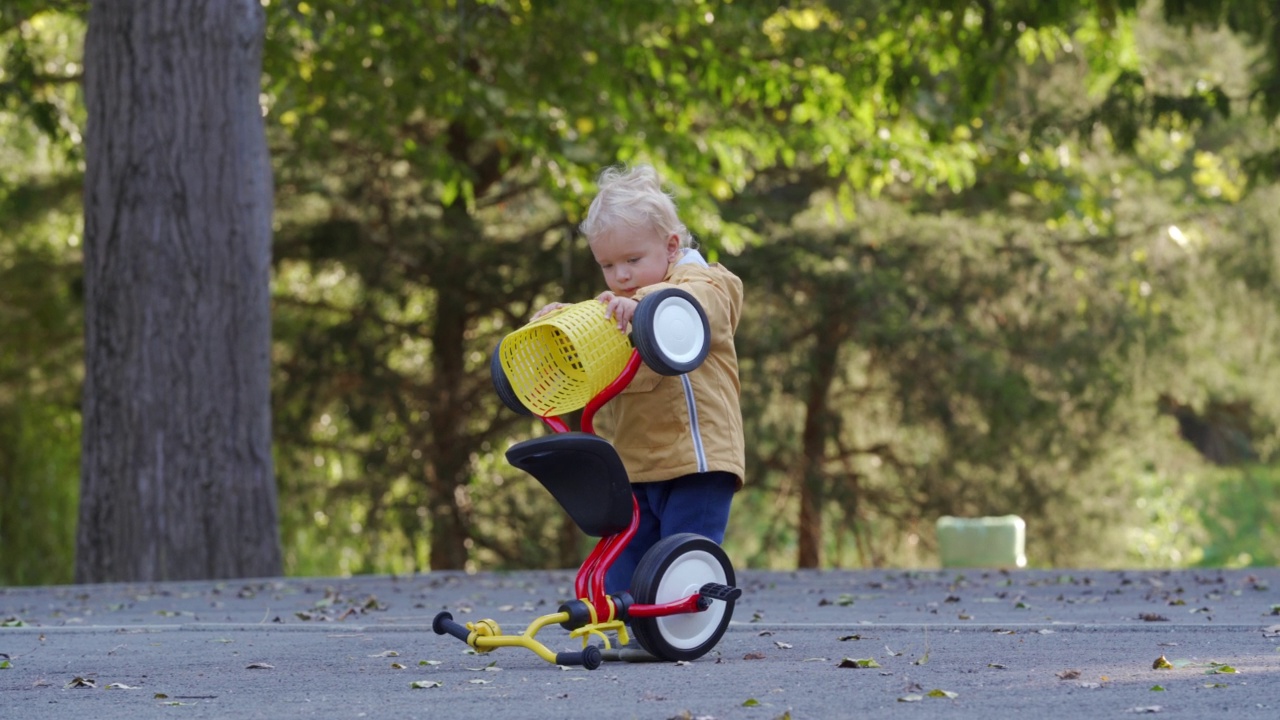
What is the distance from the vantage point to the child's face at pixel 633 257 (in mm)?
4527

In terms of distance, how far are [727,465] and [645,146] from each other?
26.5 ft

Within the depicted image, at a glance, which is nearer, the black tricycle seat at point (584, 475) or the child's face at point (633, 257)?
the black tricycle seat at point (584, 475)

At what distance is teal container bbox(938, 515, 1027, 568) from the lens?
447 inches

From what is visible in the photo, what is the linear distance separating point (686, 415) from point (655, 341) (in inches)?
19.3

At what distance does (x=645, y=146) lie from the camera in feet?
40.4

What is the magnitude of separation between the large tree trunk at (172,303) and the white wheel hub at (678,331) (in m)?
5.12

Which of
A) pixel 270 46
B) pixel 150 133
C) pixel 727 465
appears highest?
pixel 270 46

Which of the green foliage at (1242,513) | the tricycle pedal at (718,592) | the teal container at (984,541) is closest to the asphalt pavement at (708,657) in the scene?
the tricycle pedal at (718,592)

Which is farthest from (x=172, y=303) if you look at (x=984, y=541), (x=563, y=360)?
(x=984, y=541)

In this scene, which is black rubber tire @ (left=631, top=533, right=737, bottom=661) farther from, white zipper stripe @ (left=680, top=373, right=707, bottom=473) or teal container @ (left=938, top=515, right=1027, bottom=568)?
teal container @ (left=938, top=515, right=1027, bottom=568)

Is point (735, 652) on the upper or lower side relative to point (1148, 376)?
lower

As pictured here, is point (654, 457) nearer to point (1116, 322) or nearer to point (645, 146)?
point (645, 146)

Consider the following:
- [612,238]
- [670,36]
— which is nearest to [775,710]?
[612,238]

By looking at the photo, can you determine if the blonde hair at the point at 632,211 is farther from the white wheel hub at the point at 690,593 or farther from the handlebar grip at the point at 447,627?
the handlebar grip at the point at 447,627
